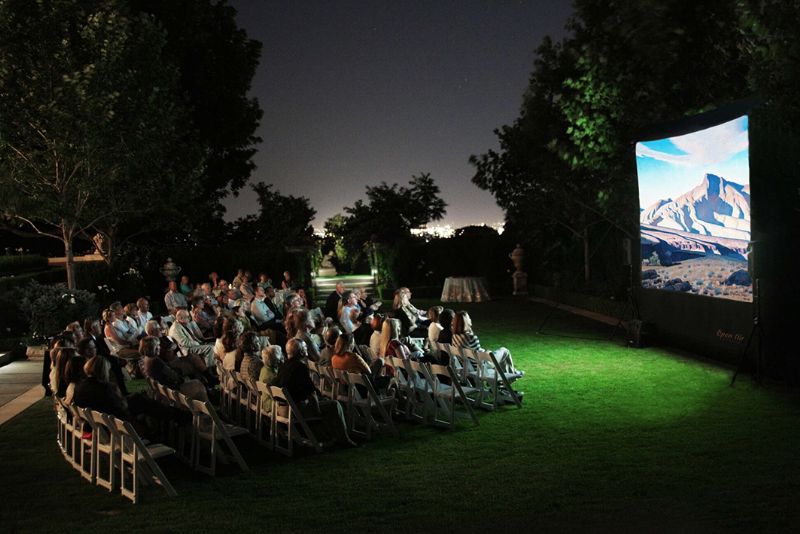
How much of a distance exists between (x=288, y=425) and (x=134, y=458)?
1.53 m

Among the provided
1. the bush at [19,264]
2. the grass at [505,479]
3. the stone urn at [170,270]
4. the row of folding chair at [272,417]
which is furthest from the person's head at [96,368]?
the bush at [19,264]

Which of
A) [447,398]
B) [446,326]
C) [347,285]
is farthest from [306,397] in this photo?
[347,285]

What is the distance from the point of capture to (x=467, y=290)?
22438mm

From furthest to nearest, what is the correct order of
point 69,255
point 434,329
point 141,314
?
point 69,255 < point 141,314 < point 434,329

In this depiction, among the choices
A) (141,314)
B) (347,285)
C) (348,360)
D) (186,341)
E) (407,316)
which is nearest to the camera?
(348,360)

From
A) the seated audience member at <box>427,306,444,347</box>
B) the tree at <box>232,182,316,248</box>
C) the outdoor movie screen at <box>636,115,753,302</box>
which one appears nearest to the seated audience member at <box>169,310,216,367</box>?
the seated audience member at <box>427,306,444,347</box>

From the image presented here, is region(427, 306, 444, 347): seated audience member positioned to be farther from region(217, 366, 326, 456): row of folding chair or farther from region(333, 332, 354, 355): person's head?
region(217, 366, 326, 456): row of folding chair

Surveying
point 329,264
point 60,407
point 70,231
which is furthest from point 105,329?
point 329,264

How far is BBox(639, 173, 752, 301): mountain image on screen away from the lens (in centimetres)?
1000

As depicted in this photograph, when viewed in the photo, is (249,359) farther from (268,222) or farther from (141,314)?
(268,222)

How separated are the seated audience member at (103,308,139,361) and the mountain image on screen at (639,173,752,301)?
8.66m

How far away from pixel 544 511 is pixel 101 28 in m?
13.3

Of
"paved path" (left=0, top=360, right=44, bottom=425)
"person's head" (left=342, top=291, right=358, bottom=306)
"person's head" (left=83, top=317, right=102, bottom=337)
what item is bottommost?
"paved path" (left=0, top=360, right=44, bottom=425)

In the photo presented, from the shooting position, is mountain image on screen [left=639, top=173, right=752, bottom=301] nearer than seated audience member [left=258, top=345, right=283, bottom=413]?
No
